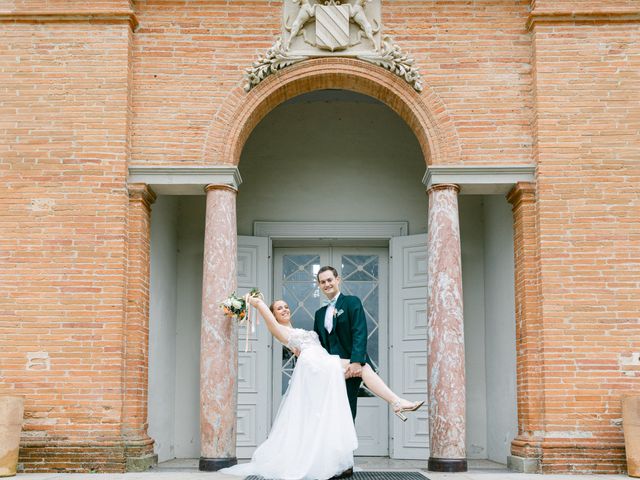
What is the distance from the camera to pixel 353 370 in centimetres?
851

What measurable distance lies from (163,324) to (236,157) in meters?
2.53

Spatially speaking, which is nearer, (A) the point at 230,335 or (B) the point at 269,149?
(A) the point at 230,335

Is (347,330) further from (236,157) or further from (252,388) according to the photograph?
(252,388)

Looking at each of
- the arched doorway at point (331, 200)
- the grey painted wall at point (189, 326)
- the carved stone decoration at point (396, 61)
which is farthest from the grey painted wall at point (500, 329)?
the grey painted wall at point (189, 326)

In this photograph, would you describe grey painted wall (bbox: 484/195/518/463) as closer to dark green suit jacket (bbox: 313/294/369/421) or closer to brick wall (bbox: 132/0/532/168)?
brick wall (bbox: 132/0/532/168)

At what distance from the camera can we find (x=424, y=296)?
12.1 m

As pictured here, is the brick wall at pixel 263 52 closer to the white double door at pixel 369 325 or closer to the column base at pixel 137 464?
the white double door at pixel 369 325

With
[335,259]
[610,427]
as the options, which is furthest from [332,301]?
[335,259]

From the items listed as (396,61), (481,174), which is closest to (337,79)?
(396,61)

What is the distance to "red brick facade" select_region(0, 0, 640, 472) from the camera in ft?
31.4

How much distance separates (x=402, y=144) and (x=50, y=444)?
6.25 meters

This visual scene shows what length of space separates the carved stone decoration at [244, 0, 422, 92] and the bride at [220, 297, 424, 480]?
303cm

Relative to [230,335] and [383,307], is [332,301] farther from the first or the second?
[383,307]

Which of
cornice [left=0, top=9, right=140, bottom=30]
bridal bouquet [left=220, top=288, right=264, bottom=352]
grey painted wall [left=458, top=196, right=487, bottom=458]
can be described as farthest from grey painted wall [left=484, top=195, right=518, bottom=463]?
cornice [left=0, top=9, right=140, bottom=30]
